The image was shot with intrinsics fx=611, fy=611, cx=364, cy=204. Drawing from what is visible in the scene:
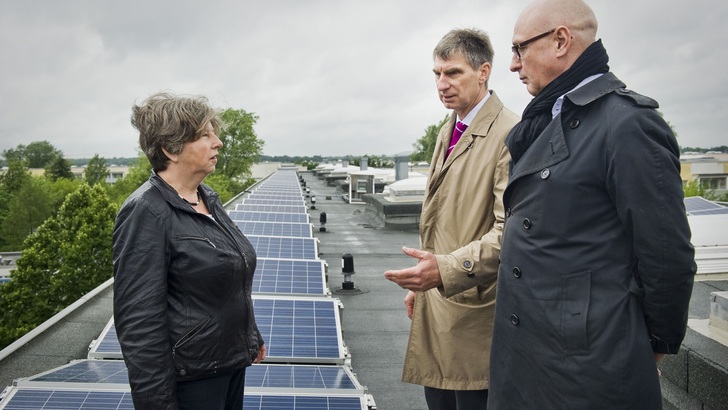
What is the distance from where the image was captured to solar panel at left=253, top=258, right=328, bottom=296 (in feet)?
24.3

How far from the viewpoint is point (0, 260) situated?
59.5 m

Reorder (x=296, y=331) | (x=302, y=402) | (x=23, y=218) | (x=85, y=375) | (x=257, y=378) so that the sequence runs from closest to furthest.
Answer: (x=302, y=402) < (x=85, y=375) < (x=257, y=378) < (x=296, y=331) < (x=23, y=218)

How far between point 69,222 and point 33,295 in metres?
5.76

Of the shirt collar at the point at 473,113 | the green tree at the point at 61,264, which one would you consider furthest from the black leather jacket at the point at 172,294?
the green tree at the point at 61,264

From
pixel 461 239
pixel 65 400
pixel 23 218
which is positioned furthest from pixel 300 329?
pixel 23 218

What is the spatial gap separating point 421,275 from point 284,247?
741 centimetres

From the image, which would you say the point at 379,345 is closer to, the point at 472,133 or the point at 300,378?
the point at 300,378

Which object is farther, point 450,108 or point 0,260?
point 0,260

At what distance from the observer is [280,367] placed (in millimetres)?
5098

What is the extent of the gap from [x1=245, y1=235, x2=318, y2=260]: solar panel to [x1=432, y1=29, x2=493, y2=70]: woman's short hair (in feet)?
20.7

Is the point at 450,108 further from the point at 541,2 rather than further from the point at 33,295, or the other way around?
the point at 33,295

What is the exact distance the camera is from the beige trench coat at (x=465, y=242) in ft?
11.5

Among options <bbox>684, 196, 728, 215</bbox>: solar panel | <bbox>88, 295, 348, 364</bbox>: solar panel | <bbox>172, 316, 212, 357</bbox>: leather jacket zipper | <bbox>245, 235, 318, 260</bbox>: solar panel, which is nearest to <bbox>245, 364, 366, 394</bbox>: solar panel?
<bbox>88, 295, 348, 364</bbox>: solar panel

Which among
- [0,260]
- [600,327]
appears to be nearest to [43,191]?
[0,260]
